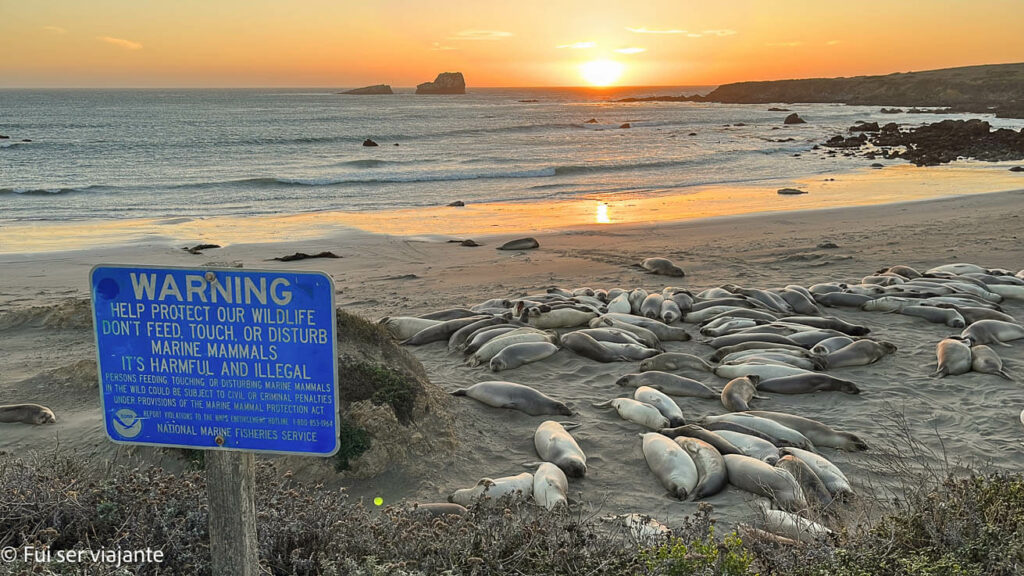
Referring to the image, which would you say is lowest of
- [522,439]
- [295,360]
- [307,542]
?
[522,439]

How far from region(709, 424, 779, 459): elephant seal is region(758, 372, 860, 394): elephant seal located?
156 centimetres

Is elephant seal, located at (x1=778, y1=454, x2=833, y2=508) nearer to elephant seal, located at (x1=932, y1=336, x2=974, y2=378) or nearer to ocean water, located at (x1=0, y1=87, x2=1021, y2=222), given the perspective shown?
elephant seal, located at (x1=932, y1=336, x2=974, y2=378)

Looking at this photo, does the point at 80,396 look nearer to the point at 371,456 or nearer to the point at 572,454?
the point at 371,456

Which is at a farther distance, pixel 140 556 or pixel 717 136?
pixel 717 136

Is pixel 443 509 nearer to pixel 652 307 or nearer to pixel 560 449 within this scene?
pixel 560 449

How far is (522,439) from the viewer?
20.2ft

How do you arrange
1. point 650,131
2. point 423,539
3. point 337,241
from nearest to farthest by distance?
point 423,539, point 337,241, point 650,131

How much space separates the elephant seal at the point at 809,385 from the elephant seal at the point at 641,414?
5.07 ft

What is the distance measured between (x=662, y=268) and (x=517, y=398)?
6.37 m

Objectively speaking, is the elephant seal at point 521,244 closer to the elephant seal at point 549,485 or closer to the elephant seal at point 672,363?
the elephant seal at point 672,363

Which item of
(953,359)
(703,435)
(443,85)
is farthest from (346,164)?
(443,85)

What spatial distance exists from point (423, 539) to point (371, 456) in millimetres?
2047

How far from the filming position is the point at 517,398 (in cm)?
668

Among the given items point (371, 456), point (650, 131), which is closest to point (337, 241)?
point (371, 456)
